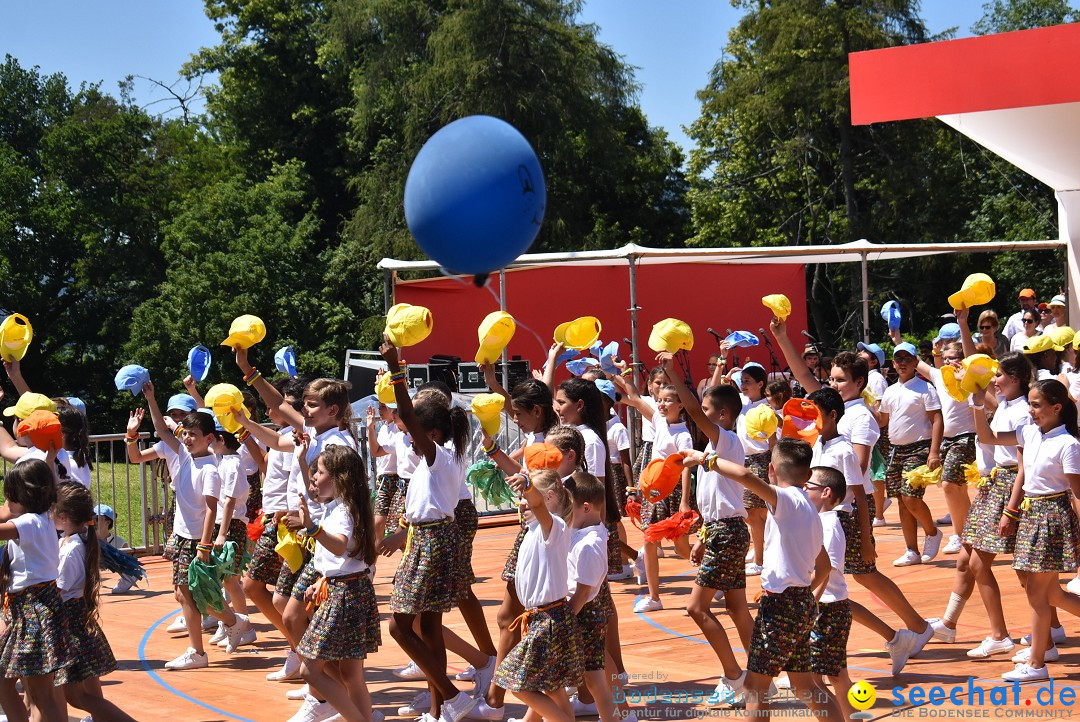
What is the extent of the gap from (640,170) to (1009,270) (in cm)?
982

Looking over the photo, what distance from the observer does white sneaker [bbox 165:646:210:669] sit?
776cm

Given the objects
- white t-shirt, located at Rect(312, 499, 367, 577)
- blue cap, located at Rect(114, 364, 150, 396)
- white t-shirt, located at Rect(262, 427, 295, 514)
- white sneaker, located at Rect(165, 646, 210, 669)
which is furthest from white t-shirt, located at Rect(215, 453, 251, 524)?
white t-shirt, located at Rect(312, 499, 367, 577)

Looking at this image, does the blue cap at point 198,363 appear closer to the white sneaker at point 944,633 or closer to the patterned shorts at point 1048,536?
the white sneaker at point 944,633

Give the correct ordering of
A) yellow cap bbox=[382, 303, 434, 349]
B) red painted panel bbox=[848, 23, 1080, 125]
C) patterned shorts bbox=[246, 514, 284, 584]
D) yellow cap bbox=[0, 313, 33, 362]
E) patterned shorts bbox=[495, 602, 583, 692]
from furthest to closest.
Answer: red painted panel bbox=[848, 23, 1080, 125] < yellow cap bbox=[0, 313, 33, 362] < patterned shorts bbox=[246, 514, 284, 584] < yellow cap bbox=[382, 303, 434, 349] < patterned shorts bbox=[495, 602, 583, 692]

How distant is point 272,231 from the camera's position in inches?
1230

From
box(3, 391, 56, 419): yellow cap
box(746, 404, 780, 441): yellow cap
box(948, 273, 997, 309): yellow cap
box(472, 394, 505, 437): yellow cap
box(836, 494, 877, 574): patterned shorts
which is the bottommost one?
box(836, 494, 877, 574): patterned shorts

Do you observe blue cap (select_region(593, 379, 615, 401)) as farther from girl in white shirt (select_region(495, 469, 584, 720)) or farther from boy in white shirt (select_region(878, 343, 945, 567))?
girl in white shirt (select_region(495, 469, 584, 720))

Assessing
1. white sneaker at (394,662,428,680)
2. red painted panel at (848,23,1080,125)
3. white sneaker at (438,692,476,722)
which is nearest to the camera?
white sneaker at (438,692,476,722)

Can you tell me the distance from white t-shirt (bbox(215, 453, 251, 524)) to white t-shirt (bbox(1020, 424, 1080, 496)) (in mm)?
4802

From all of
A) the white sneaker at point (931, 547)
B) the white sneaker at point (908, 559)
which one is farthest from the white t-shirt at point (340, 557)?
the white sneaker at point (931, 547)

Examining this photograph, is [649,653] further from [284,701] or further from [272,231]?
[272,231]

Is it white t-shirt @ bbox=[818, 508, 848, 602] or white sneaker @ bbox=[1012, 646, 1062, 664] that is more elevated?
white t-shirt @ bbox=[818, 508, 848, 602]

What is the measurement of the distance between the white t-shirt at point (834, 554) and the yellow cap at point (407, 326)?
6.77 ft

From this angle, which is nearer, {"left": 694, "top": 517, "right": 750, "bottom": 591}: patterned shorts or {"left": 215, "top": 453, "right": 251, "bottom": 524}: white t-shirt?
{"left": 694, "top": 517, "right": 750, "bottom": 591}: patterned shorts
